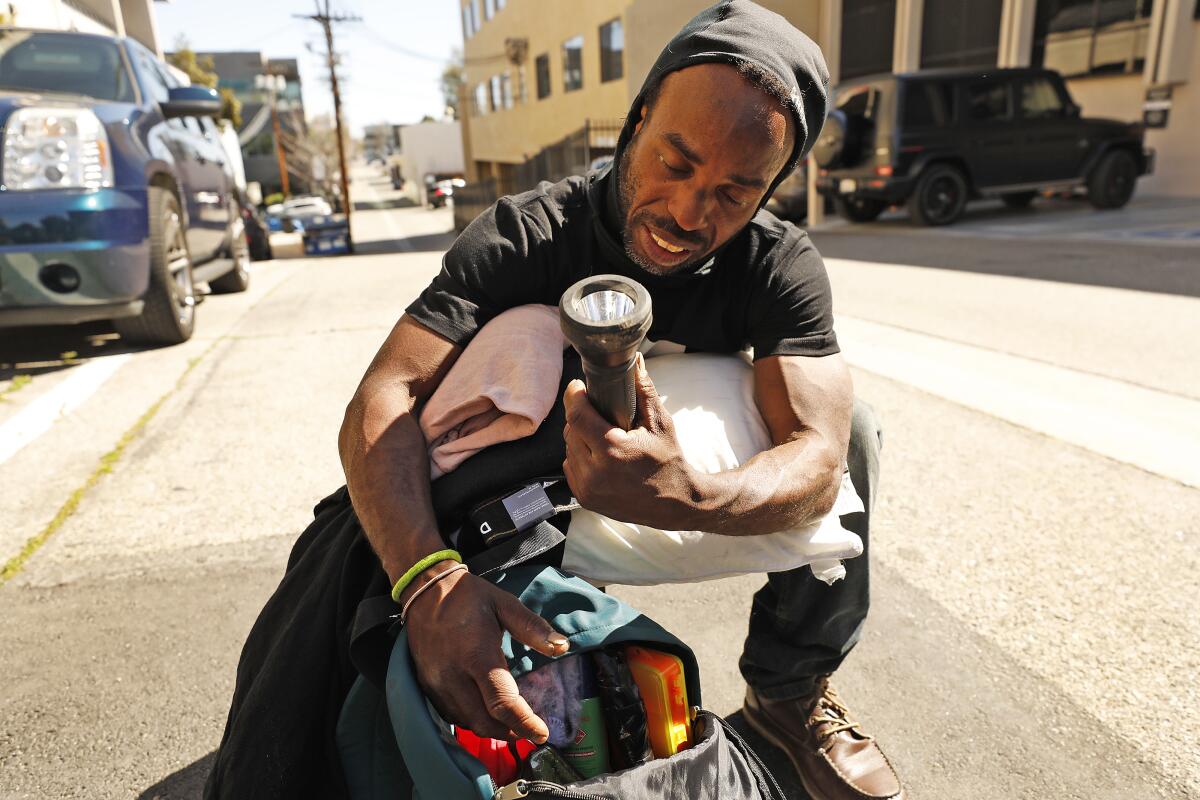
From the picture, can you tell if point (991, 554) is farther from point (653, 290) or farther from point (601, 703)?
point (601, 703)

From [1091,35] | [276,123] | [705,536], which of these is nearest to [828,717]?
[705,536]

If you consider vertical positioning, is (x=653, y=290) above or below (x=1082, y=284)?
above

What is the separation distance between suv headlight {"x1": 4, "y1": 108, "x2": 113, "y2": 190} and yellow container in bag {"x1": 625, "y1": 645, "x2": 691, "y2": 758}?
4.43 m

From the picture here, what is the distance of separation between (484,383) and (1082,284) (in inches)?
267

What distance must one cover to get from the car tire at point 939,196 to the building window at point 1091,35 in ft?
17.3

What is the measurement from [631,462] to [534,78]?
85.7 feet

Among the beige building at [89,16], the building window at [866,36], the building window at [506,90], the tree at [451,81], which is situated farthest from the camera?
the tree at [451,81]

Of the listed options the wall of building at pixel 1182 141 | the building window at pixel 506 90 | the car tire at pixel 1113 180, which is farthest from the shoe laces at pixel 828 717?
the building window at pixel 506 90

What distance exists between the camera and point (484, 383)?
1238mm

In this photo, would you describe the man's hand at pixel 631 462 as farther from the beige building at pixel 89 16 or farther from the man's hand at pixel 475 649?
the beige building at pixel 89 16

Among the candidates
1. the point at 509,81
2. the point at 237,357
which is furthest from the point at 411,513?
the point at 509,81

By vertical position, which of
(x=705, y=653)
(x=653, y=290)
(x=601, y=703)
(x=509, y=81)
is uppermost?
(x=509, y=81)

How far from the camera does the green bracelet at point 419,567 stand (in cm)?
111

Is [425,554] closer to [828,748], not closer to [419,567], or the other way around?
[419,567]
